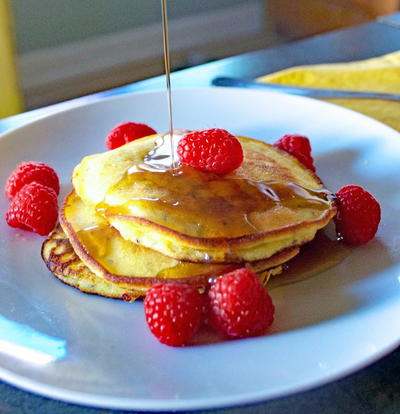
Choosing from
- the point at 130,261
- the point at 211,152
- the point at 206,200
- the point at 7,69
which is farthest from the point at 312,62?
the point at 7,69

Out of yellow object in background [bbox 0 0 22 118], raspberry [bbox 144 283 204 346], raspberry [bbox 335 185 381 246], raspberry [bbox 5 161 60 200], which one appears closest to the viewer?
raspberry [bbox 144 283 204 346]

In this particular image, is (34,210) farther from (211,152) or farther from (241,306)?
(241,306)

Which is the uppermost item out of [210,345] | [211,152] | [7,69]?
[211,152]

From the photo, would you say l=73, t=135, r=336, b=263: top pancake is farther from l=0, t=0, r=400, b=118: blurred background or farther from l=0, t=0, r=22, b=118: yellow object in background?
l=0, t=0, r=400, b=118: blurred background

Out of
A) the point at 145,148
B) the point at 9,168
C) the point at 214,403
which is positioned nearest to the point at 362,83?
the point at 145,148

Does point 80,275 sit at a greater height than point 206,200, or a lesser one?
lesser

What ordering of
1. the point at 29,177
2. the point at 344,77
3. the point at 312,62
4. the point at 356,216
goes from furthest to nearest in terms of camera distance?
the point at 312,62, the point at 344,77, the point at 29,177, the point at 356,216

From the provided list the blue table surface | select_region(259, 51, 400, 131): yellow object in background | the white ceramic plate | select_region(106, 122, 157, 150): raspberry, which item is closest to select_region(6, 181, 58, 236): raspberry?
the white ceramic plate

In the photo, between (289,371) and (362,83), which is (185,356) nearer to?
(289,371)

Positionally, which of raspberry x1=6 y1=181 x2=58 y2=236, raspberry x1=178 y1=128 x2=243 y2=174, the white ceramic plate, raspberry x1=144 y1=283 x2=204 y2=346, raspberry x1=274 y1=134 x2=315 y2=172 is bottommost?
the white ceramic plate
